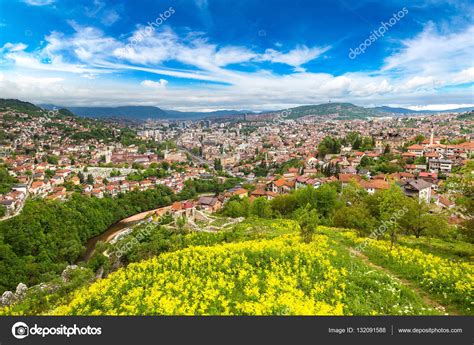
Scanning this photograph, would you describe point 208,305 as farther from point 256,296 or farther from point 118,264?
point 118,264

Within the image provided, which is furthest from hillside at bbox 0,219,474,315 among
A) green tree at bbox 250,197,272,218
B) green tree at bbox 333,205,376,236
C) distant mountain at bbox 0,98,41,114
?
distant mountain at bbox 0,98,41,114

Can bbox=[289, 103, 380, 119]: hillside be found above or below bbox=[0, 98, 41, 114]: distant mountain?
above

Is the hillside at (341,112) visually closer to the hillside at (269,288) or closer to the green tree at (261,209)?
the green tree at (261,209)

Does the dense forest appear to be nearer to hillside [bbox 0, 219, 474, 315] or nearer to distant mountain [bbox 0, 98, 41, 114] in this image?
hillside [bbox 0, 219, 474, 315]

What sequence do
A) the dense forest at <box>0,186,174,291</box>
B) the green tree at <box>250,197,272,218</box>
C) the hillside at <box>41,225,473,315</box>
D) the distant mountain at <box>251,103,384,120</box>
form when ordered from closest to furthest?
the hillside at <box>41,225,473,315</box> → the dense forest at <box>0,186,174,291</box> → the green tree at <box>250,197,272,218</box> → the distant mountain at <box>251,103,384,120</box>

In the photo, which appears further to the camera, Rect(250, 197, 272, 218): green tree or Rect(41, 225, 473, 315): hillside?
Rect(250, 197, 272, 218): green tree

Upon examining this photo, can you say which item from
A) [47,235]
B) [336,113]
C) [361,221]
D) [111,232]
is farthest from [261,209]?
[336,113]

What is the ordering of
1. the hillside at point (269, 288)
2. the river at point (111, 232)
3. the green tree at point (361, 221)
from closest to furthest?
1. the hillside at point (269, 288)
2. the green tree at point (361, 221)
3. the river at point (111, 232)

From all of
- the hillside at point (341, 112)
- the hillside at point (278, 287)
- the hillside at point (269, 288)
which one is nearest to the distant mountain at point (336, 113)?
the hillside at point (341, 112)
